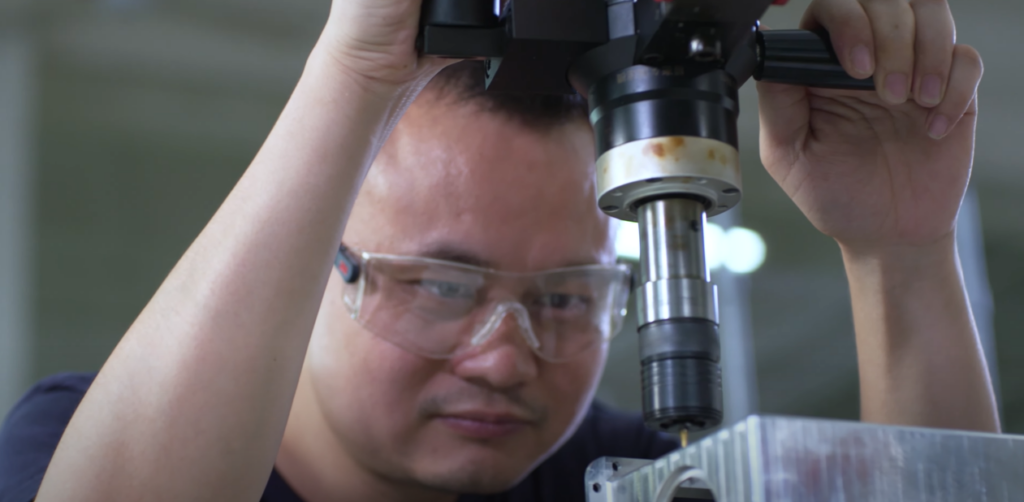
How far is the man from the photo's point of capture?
26.7 inches

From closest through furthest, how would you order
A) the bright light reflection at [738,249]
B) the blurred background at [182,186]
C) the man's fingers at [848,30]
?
1. the man's fingers at [848,30]
2. the blurred background at [182,186]
3. the bright light reflection at [738,249]

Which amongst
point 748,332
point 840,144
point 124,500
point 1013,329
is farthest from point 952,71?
point 1013,329

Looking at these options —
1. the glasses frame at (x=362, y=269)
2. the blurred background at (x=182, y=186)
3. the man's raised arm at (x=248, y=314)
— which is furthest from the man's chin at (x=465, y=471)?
the blurred background at (x=182, y=186)

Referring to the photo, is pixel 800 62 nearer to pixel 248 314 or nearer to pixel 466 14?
pixel 466 14

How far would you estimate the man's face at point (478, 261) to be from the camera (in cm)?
100

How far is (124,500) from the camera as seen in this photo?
0.65 meters

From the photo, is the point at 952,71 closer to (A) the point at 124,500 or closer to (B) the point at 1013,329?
(A) the point at 124,500

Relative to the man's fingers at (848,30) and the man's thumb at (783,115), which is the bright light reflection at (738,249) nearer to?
the man's thumb at (783,115)

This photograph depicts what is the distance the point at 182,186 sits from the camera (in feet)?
12.1

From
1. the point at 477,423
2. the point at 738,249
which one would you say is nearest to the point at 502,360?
the point at 477,423

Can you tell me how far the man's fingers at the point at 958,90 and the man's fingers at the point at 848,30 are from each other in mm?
116

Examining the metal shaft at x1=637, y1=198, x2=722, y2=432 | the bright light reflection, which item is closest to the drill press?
the metal shaft at x1=637, y1=198, x2=722, y2=432

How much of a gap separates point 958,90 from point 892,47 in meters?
0.10

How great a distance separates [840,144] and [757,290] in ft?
8.78
